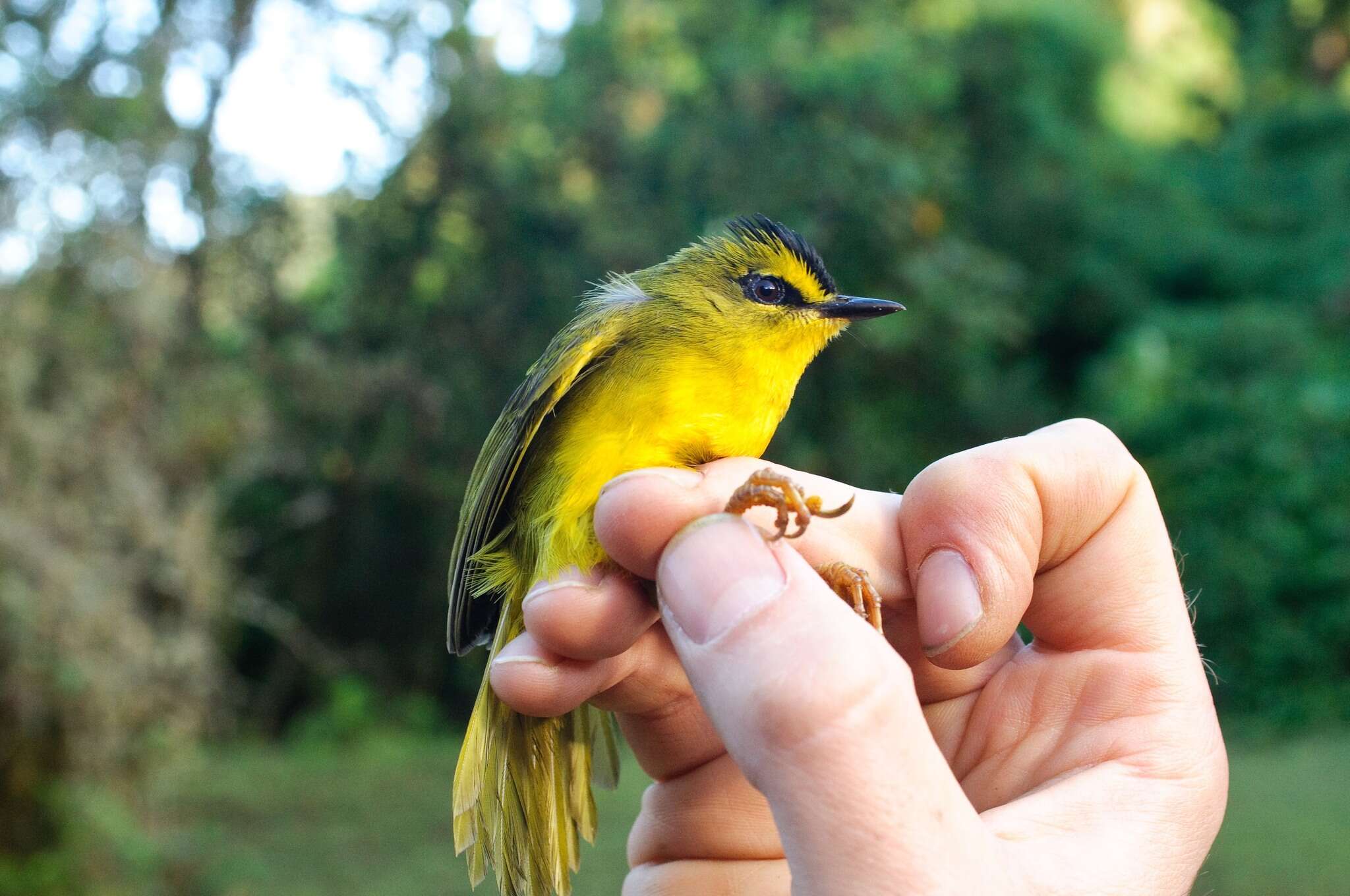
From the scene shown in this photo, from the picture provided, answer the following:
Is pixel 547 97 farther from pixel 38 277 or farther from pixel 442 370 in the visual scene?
pixel 38 277

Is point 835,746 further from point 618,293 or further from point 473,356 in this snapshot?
point 473,356

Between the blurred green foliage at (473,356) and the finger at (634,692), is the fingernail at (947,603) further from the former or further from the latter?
the blurred green foliage at (473,356)

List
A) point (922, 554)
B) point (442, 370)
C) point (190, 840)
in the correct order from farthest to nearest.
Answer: point (442, 370), point (190, 840), point (922, 554)

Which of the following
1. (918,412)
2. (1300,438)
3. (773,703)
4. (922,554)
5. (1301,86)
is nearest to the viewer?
(773,703)

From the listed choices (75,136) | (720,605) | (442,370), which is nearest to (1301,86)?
(442,370)

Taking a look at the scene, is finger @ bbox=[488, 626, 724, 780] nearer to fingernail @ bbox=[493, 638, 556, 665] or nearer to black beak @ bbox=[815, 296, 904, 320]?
fingernail @ bbox=[493, 638, 556, 665]

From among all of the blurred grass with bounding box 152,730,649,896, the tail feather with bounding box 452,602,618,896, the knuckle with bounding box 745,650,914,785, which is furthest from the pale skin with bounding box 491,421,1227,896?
the blurred grass with bounding box 152,730,649,896
